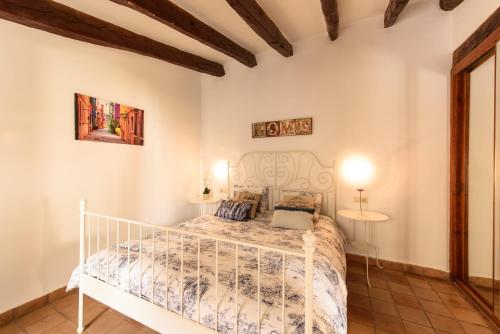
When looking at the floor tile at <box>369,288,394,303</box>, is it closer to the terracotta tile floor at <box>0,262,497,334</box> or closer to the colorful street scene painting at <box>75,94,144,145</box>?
the terracotta tile floor at <box>0,262,497,334</box>

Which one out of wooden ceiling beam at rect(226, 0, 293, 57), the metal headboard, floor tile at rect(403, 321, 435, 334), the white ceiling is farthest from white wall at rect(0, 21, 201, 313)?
floor tile at rect(403, 321, 435, 334)

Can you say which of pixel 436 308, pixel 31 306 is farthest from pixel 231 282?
pixel 31 306

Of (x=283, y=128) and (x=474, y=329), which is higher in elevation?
(x=283, y=128)

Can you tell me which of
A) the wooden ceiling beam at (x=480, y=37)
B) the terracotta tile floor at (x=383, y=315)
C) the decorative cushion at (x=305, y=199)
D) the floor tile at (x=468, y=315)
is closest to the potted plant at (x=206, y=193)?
the decorative cushion at (x=305, y=199)

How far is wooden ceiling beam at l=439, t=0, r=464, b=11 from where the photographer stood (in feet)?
7.49

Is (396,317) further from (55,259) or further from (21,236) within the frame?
(21,236)

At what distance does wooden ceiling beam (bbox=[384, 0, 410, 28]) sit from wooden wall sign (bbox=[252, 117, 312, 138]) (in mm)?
1365

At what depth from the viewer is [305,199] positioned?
2.93 metres

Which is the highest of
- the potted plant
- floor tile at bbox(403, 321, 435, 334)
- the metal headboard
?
the metal headboard

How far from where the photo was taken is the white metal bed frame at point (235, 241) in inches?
45.6

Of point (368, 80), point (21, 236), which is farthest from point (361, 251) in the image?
point (21, 236)

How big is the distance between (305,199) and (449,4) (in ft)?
8.39

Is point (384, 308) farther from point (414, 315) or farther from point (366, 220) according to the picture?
point (366, 220)

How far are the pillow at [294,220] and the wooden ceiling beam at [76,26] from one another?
2503mm
